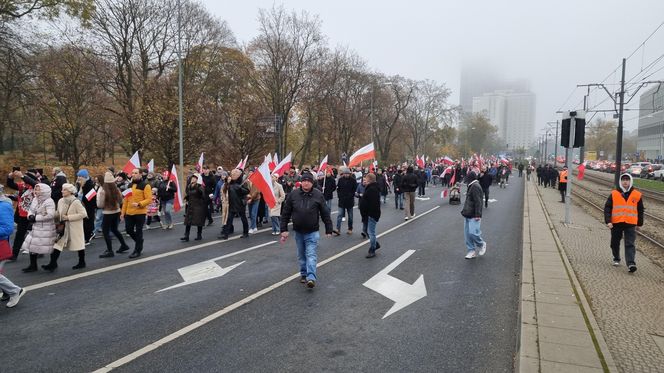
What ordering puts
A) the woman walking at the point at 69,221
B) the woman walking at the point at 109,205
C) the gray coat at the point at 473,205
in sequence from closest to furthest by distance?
the woman walking at the point at 69,221 < the gray coat at the point at 473,205 < the woman walking at the point at 109,205

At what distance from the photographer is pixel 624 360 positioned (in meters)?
4.44

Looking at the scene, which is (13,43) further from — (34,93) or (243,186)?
(243,186)

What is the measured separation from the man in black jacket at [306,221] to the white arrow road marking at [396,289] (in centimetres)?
99

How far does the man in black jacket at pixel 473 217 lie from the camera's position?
916 centimetres

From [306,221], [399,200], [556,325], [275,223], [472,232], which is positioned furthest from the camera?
[399,200]

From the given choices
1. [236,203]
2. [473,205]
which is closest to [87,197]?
[236,203]

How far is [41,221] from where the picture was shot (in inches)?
298

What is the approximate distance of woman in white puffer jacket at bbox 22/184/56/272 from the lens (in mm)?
7559

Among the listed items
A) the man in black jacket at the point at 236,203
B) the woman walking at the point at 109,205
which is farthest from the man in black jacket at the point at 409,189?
the woman walking at the point at 109,205

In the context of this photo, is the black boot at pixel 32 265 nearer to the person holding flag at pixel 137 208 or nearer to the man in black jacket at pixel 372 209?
the person holding flag at pixel 137 208

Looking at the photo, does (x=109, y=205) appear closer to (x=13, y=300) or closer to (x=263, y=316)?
(x=13, y=300)

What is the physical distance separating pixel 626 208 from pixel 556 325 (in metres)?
4.26

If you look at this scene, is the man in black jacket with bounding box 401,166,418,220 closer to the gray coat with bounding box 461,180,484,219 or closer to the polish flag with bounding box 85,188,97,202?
the gray coat with bounding box 461,180,484,219

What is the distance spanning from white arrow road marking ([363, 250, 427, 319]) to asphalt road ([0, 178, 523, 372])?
10 centimetres
